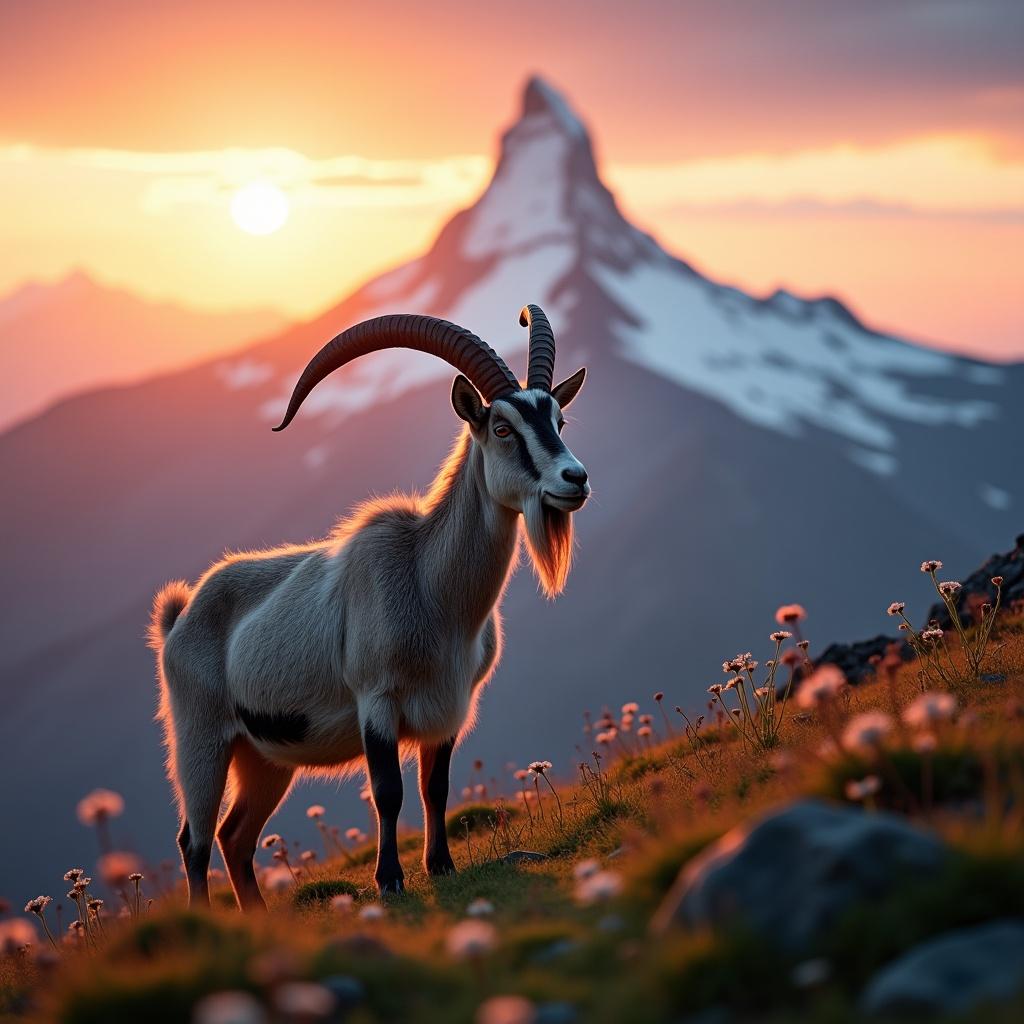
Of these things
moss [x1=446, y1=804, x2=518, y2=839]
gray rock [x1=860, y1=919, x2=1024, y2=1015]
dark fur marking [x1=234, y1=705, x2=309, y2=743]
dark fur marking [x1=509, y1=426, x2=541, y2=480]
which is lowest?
moss [x1=446, y1=804, x2=518, y2=839]

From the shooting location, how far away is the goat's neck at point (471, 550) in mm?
9477

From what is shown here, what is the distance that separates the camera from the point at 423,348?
33.2 ft

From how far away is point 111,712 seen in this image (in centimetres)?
17088

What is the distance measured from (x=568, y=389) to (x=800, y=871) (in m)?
6.14

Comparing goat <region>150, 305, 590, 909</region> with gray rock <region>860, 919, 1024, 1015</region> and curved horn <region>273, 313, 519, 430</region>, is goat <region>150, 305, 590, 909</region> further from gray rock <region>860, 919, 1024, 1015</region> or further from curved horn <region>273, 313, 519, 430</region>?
gray rock <region>860, 919, 1024, 1015</region>

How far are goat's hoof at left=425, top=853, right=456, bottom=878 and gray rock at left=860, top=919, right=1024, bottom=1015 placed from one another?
19.1 ft

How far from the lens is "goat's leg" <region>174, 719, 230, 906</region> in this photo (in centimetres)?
1041

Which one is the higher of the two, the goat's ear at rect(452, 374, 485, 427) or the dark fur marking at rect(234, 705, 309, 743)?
the goat's ear at rect(452, 374, 485, 427)

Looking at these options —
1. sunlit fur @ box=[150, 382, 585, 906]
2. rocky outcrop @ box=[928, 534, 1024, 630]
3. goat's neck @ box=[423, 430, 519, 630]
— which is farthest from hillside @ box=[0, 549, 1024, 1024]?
rocky outcrop @ box=[928, 534, 1024, 630]

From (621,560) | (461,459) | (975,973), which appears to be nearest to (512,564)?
(461,459)

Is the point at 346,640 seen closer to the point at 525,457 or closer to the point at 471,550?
the point at 471,550

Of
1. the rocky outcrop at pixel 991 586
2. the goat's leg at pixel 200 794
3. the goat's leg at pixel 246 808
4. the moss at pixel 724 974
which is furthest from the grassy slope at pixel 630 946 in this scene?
the rocky outcrop at pixel 991 586

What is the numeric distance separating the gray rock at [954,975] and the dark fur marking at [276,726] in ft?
21.1

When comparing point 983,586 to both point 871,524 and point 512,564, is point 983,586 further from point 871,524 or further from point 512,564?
point 871,524
